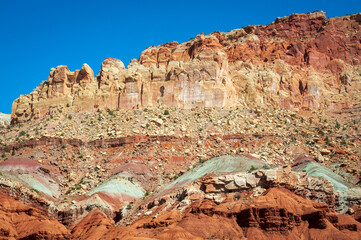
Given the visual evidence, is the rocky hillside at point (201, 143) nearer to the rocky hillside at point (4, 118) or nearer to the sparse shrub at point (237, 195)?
the sparse shrub at point (237, 195)

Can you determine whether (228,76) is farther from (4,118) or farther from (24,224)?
(4,118)

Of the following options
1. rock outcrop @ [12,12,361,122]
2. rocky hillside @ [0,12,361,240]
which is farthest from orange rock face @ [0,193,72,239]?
rock outcrop @ [12,12,361,122]

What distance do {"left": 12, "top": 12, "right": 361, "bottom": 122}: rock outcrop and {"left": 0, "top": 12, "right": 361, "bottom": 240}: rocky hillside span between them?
0.21m

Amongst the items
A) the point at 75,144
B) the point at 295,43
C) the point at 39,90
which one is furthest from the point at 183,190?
the point at 295,43

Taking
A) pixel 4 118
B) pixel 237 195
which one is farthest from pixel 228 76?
pixel 4 118

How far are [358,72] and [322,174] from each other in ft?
136

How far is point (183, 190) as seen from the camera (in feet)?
150

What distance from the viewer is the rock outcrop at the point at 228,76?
7919 cm

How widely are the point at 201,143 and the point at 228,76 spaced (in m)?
19.7

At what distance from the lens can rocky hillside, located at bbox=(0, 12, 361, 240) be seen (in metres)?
40.8

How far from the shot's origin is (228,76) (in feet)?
275

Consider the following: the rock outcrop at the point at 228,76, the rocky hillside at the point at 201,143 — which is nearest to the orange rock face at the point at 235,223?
the rocky hillside at the point at 201,143

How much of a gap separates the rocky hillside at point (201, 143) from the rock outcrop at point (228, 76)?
8.2 inches

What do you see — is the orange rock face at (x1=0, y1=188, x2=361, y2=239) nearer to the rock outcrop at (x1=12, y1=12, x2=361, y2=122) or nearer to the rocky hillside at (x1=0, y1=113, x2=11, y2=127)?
the rock outcrop at (x1=12, y1=12, x2=361, y2=122)
